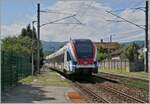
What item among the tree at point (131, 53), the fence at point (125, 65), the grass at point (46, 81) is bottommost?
the grass at point (46, 81)

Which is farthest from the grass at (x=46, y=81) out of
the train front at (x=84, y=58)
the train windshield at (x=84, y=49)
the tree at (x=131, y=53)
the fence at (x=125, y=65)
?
the tree at (x=131, y=53)

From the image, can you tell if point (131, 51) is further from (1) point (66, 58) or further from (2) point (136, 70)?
(1) point (66, 58)

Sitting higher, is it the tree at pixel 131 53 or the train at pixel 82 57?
the tree at pixel 131 53

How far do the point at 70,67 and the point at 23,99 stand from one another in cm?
1563

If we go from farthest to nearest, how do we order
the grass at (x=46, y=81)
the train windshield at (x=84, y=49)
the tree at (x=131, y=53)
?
the tree at (x=131, y=53)
the train windshield at (x=84, y=49)
the grass at (x=46, y=81)

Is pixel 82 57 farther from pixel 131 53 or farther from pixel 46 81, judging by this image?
pixel 131 53

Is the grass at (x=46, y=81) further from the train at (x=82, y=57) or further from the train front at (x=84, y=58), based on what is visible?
the train front at (x=84, y=58)

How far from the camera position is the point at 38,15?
155 ft

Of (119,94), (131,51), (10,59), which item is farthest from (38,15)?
(131,51)

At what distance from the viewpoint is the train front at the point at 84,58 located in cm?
3322

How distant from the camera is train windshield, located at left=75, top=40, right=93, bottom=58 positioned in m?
33.5

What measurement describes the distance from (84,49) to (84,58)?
0.74 m

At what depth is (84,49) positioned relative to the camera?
33.8 metres

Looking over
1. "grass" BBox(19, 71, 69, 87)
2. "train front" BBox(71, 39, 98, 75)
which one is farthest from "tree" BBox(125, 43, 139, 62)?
"train front" BBox(71, 39, 98, 75)
